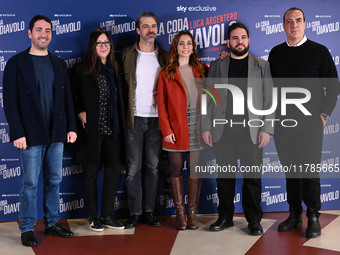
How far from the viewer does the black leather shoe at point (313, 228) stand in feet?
10.9

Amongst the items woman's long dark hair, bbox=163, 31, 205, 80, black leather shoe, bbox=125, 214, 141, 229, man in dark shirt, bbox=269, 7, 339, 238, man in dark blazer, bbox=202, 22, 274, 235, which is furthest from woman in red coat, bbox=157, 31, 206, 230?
man in dark shirt, bbox=269, 7, 339, 238

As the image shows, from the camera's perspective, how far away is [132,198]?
3.65 m

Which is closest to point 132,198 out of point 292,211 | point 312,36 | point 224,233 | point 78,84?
point 224,233

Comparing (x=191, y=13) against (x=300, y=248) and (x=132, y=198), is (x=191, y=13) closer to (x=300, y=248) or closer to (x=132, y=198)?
(x=132, y=198)

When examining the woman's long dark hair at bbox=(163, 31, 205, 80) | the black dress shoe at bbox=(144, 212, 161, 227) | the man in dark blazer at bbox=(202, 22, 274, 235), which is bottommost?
the black dress shoe at bbox=(144, 212, 161, 227)

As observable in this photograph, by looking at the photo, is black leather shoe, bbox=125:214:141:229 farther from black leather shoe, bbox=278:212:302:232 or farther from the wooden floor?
black leather shoe, bbox=278:212:302:232

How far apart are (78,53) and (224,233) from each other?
2.04m

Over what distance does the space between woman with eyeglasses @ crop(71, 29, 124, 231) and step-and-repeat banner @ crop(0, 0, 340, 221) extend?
0.36 metres

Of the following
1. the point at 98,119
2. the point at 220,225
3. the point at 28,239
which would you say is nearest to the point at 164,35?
the point at 98,119

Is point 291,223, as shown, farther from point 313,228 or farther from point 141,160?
point 141,160

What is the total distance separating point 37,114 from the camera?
10.3 feet

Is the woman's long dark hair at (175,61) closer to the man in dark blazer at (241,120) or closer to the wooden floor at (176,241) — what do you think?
the man in dark blazer at (241,120)

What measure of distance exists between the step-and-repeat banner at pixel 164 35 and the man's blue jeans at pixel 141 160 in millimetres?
315

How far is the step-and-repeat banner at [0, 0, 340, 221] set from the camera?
3.75 metres
